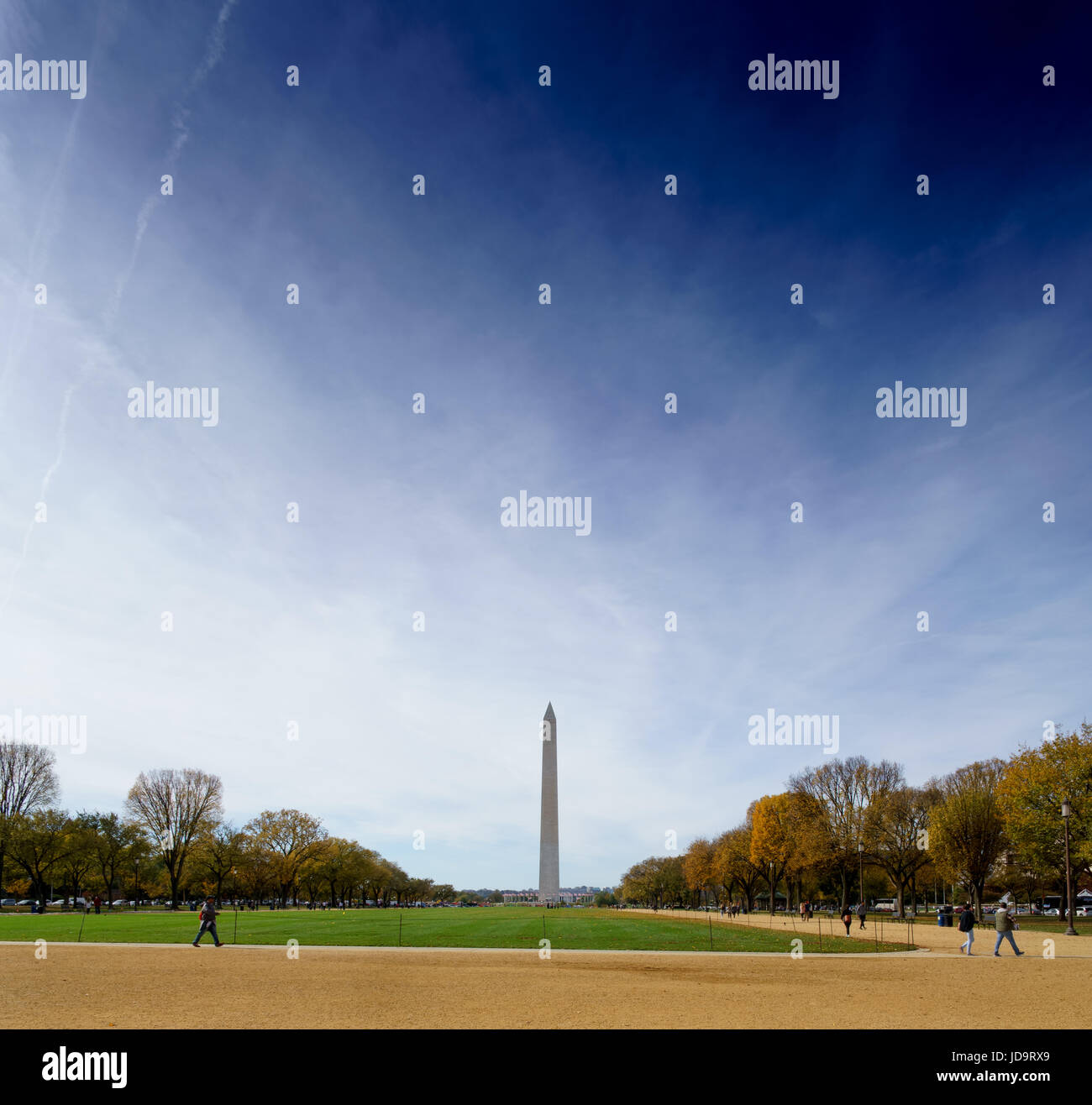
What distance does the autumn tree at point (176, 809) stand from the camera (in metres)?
105

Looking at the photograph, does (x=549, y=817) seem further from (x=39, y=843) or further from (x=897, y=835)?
(x=39, y=843)

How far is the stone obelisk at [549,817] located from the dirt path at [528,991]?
85.8 meters

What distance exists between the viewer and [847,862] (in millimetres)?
80125

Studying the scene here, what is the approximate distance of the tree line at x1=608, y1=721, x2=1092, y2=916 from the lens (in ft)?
186

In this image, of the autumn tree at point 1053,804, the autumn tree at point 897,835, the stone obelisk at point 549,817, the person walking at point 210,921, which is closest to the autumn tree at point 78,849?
the stone obelisk at point 549,817

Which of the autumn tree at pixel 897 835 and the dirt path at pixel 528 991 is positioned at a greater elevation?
the dirt path at pixel 528 991

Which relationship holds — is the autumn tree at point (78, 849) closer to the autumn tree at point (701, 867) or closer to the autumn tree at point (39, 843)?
the autumn tree at point (39, 843)

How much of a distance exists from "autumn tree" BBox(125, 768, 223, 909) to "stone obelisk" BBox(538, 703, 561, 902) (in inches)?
1731

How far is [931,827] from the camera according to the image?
7119 cm

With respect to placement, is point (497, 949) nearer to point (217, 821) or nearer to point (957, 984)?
point (957, 984)

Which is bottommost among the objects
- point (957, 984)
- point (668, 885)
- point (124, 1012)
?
point (668, 885)
